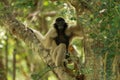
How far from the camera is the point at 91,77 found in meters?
7.08

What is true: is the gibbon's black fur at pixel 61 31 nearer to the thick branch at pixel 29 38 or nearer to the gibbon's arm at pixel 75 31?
the gibbon's arm at pixel 75 31

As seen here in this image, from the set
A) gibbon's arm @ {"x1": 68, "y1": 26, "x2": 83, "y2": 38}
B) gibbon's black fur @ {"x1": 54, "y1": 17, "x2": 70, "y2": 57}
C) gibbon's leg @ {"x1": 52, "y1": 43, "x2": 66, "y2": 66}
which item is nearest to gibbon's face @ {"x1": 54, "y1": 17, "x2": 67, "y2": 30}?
gibbon's black fur @ {"x1": 54, "y1": 17, "x2": 70, "y2": 57}

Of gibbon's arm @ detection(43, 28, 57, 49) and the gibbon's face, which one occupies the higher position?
the gibbon's face

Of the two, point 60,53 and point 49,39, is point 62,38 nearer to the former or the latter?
point 49,39

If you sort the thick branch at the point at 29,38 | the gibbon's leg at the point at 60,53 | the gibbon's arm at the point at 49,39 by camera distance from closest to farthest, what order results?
1. the thick branch at the point at 29,38
2. the gibbon's leg at the point at 60,53
3. the gibbon's arm at the point at 49,39

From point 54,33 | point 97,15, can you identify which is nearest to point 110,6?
point 97,15

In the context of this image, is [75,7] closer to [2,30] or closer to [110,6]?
[110,6]

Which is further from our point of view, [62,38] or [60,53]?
[62,38]

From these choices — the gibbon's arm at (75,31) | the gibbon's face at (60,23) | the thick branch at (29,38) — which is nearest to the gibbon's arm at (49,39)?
the gibbon's face at (60,23)

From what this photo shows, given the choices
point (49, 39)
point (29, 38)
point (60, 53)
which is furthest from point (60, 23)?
point (29, 38)

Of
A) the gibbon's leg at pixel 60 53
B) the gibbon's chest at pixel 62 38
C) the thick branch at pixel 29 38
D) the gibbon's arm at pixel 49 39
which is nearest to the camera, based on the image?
the thick branch at pixel 29 38

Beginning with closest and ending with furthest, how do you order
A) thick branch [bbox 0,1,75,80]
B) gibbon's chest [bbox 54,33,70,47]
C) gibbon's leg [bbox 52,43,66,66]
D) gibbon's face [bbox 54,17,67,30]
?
1. thick branch [bbox 0,1,75,80]
2. gibbon's leg [bbox 52,43,66,66]
3. gibbon's face [bbox 54,17,67,30]
4. gibbon's chest [bbox 54,33,70,47]

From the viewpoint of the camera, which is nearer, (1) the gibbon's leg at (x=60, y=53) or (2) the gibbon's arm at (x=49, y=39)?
(1) the gibbon's leg at (x=60, y=53)

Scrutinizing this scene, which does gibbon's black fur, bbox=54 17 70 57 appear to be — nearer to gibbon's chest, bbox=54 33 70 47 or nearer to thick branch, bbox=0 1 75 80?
gibbon's chest, bbox=54 33 70 47
